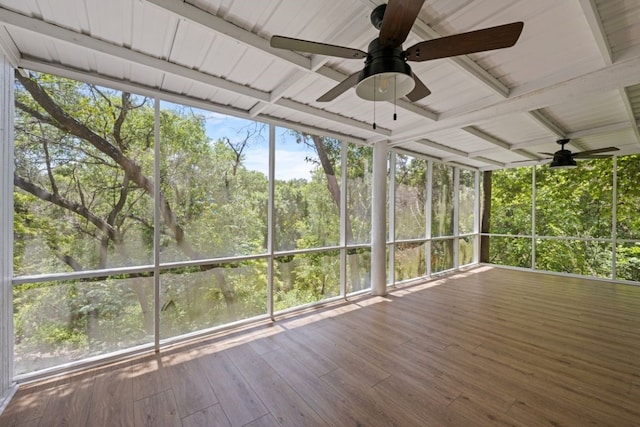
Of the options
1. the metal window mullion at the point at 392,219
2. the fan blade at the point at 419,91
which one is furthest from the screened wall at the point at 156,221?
the fan blade at the point at 419,91

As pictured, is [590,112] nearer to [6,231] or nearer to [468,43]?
[468,43]

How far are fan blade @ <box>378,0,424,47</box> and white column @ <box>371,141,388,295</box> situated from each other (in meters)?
3.43

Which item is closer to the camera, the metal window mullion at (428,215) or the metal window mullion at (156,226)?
the metal window mullion at (156,226)

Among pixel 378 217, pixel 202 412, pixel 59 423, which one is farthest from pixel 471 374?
pixel 59 423

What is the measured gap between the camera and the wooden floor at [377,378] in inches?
77.7

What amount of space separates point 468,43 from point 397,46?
0.38m

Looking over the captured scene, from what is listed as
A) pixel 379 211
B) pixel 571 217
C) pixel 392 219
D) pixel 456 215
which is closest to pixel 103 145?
pixel 379 211

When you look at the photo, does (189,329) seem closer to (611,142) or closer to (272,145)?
(272,145)

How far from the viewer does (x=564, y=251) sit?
8.01 metres

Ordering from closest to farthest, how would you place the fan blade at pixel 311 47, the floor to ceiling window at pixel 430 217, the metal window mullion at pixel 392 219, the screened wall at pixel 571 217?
the fan blade at pixel 311 47, the metal window mullion at pixel 392 219, the floor to ceiling window at pixel 430 217, the screened wall at pixel 571 217

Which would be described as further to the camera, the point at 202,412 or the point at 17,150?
the point at 17,150

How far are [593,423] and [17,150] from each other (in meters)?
5.13

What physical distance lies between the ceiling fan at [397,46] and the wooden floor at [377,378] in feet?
7.73

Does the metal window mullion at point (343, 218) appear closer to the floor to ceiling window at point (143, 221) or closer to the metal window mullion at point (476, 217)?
the floor to ceiling window at point (143, 221)
